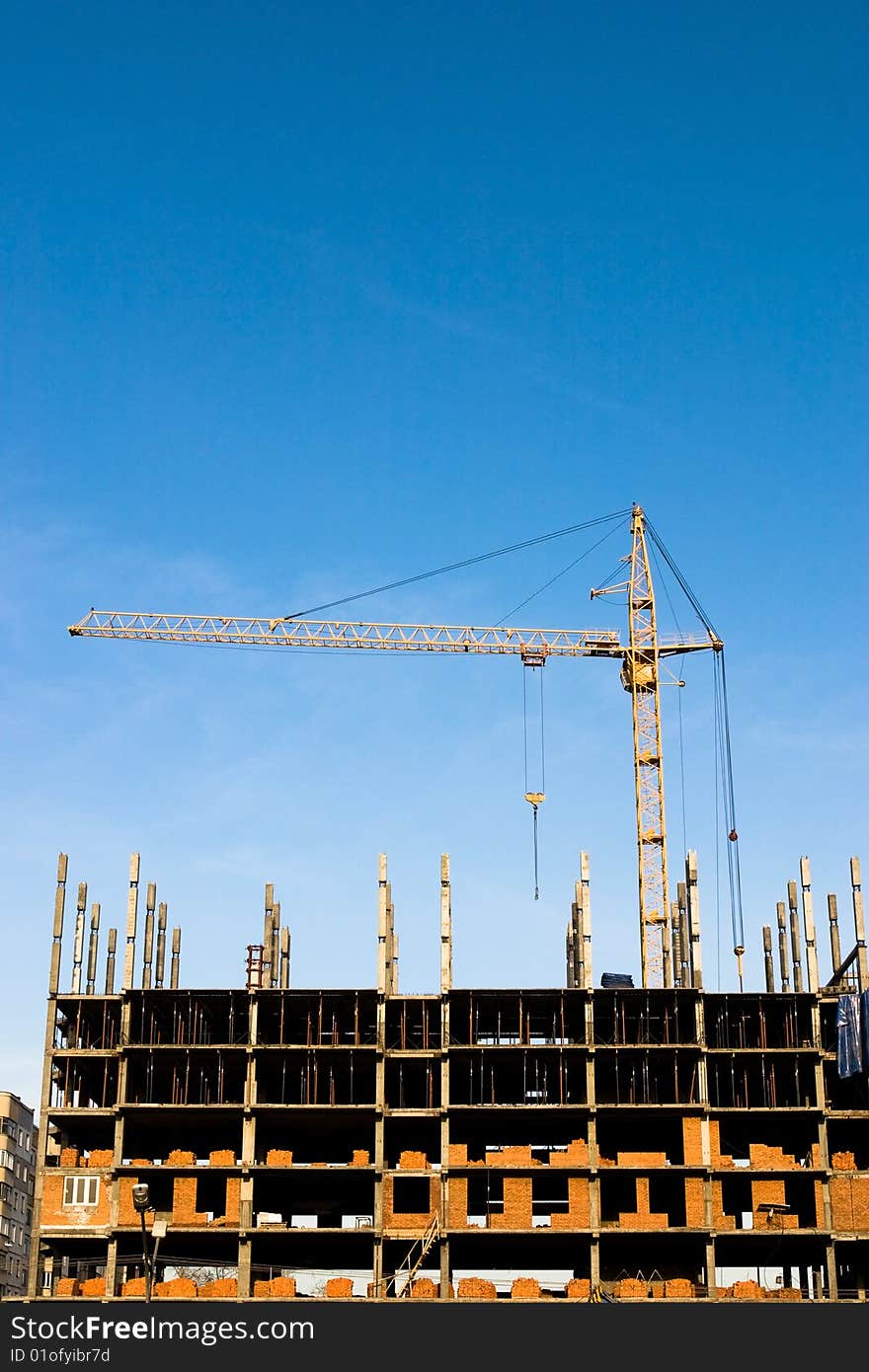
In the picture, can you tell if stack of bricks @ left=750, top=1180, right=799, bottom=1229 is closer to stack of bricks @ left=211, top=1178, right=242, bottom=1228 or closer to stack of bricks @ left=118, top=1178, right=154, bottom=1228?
stack of bricks @ left=211, top=1178, right=242, bottom=1228

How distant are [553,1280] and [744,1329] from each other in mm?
18773

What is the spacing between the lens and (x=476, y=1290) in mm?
68750

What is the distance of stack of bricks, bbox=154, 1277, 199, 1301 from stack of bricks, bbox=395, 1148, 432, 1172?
10.5 metres

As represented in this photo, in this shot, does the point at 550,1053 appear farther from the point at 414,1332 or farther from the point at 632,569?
the point at 632,569

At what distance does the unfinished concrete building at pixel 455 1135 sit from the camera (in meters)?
70.9

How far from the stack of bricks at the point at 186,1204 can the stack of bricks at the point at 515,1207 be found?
1313 centimetres

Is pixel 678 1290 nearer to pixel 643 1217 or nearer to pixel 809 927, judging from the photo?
pixel 643 1217

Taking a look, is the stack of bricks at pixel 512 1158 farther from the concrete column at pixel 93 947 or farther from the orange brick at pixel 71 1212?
the concrete column at pixel 93 947

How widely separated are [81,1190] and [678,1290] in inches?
1061

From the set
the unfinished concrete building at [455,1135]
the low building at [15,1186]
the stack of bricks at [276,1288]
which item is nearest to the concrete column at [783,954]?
the unfinished concrete building at [455,1135]

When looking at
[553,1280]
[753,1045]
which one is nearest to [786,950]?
[753,1045]

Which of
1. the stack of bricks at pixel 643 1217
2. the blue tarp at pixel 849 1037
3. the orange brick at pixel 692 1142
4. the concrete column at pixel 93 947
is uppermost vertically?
the concrete column at pixel 93 947

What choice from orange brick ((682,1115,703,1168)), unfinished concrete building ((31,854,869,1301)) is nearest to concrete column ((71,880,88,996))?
unfinished concrete building ((31,854,869,1301))

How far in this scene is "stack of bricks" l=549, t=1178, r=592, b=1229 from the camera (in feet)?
231
